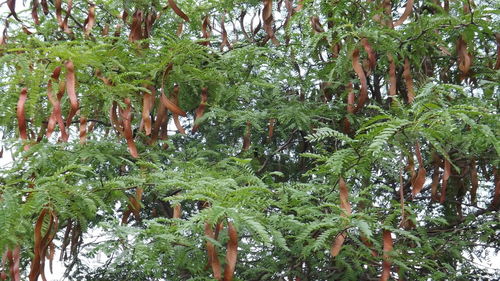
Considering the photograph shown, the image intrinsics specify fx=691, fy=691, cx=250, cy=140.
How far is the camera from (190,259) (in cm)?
351

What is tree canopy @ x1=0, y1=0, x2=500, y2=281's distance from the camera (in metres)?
3.06

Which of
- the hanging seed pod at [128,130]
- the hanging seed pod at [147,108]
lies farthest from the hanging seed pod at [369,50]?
the hanging seed pod at [128,130]

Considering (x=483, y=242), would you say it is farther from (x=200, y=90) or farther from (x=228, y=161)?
(x=200, y=90)

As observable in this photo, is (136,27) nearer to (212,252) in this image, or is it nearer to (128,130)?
(128,130)

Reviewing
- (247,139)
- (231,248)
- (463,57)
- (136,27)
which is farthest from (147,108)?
(463,57)

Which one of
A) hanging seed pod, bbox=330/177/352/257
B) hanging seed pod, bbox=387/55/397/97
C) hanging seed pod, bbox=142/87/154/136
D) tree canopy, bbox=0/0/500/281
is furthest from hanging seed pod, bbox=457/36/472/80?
hanging seed pod, bbox=142/87/154/136

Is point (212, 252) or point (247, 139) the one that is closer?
point (212, 252)

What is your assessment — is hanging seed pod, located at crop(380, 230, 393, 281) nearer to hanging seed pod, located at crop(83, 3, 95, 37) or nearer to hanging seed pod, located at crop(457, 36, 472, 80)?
hanging seed pod, located at crop(457, 36, 472, 80)

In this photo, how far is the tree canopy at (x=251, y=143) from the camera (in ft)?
10.1

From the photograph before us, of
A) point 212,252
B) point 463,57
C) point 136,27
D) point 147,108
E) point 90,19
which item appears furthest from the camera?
point 90,19

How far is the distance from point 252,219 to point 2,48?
187 cm

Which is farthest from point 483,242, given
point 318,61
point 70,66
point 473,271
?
point 70,66

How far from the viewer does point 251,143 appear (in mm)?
5039

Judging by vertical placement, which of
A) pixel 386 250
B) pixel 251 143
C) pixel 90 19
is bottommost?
pixel 386 250
